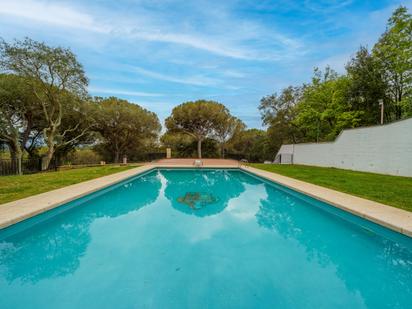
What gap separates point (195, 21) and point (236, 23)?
1.97m

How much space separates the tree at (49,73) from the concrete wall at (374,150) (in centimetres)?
1488

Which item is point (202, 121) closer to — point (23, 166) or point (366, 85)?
point (366, 85)

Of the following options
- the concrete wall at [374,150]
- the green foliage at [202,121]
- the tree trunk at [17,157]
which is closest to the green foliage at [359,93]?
the concrete wall at [374,150]

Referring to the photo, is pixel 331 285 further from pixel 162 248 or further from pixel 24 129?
pixel 24 129

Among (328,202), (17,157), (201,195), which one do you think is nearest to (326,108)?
(328,202)

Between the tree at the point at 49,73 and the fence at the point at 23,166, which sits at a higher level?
the tree at the point at 49,73

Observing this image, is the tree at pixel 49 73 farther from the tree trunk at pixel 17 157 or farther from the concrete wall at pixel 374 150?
the concrete wall at pixel 374 150

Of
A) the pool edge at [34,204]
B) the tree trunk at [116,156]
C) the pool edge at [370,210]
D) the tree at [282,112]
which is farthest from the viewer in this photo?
the tree trunk at [116,156]

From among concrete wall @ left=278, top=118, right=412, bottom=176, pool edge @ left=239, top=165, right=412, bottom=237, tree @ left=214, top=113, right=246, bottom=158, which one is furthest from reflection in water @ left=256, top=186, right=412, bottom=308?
tree @ left=214, top=113, right=246, bottom=158

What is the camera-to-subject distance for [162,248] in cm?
300

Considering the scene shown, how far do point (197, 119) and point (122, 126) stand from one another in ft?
22.0

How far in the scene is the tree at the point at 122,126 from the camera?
1681cm

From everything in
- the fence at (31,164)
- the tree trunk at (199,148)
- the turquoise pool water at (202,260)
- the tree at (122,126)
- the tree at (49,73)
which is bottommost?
the turquoise pool water at (202,260)

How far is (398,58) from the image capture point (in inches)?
448
